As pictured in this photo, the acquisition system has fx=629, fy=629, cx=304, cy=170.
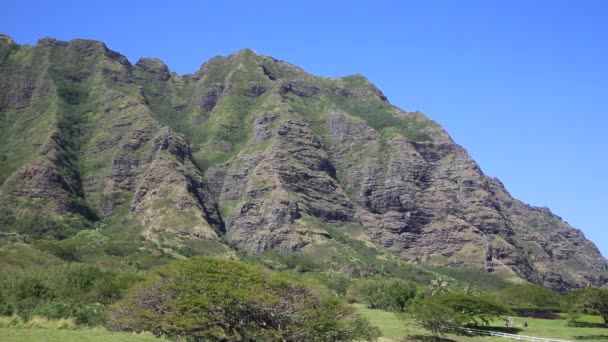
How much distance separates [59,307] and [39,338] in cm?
2796

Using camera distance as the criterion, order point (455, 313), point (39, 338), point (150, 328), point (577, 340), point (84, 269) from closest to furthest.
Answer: point (39, 338) < point (150, 328) < point (577, 340) < point (455, 313) < point (84, 269)

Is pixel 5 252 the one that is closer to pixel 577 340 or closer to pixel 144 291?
pixel 144 291

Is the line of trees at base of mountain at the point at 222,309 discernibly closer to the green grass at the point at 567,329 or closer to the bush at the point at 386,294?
the green grass at the point at 567,329

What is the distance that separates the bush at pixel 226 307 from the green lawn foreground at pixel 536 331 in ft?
79.9

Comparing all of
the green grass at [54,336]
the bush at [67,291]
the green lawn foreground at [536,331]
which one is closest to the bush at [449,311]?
the green lawn foreground at [536,331]

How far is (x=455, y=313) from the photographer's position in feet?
273

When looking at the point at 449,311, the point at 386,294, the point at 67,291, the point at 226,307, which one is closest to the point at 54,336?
the point at 226,307

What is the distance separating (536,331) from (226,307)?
57.3 metres

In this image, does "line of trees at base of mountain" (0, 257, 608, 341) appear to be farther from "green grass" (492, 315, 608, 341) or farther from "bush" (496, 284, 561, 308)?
"bush" (496, 284, 561, 308)

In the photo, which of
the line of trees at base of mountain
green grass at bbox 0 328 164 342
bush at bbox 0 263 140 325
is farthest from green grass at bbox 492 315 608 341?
green grass at bbox 0 328 164 342

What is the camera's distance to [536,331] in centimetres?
9106

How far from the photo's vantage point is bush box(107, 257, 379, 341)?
51.8m

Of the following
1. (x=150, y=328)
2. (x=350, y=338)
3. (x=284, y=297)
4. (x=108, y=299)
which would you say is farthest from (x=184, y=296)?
(x=108, y=299)

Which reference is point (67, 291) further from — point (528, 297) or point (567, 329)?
point (528, 297)
